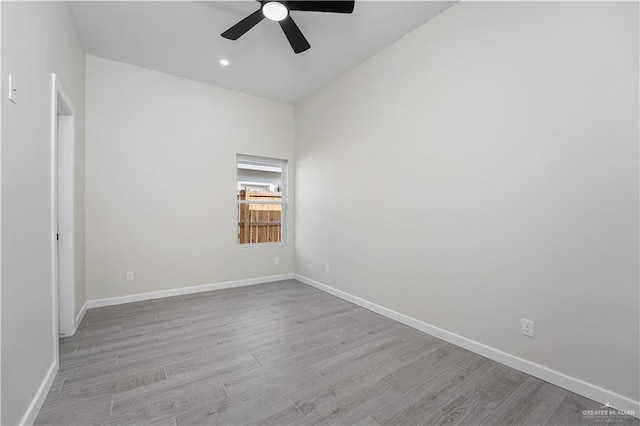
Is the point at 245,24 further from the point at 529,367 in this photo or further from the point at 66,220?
the point at 529,367

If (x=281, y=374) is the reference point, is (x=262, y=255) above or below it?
above

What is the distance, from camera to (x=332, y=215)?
161 inches

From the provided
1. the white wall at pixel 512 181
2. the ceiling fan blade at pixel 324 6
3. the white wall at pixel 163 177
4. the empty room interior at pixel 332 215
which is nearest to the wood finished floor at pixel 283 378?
the empty room interior at pixel 332 215

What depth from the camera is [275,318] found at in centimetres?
308

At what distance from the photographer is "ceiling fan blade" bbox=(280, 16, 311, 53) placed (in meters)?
2.35

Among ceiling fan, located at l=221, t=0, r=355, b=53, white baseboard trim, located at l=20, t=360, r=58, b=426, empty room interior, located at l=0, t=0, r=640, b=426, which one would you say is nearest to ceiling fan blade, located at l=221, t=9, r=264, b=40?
ceiling fan, located at l=221, t=0, r=355, b=53

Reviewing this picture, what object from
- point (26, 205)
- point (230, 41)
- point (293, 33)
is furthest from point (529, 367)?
point (230, 41)

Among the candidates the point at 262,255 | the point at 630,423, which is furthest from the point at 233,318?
the point at 630,423

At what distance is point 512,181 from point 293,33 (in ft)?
7.22

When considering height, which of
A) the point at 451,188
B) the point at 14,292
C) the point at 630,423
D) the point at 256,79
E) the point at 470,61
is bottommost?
the point at 630,423

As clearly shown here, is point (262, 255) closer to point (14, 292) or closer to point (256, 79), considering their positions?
point (256, 79)

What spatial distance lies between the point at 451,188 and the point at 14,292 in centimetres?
303

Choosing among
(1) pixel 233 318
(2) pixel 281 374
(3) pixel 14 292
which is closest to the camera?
(3) pixel 14 292

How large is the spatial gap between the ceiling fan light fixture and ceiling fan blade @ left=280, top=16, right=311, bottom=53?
38mm
